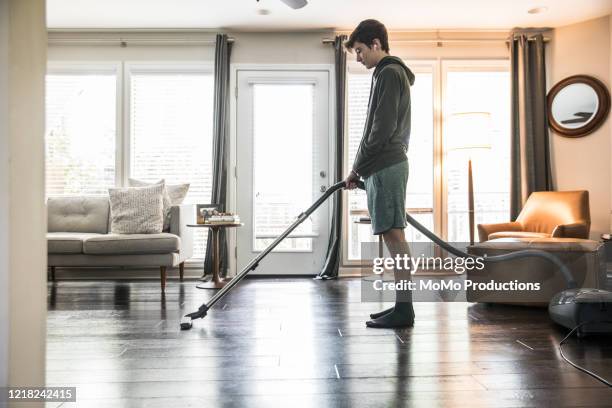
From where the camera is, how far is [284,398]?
5.19 ft

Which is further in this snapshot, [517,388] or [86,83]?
[86,83]

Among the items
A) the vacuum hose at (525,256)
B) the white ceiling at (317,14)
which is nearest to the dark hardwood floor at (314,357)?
the vacuum hose at (525,256)

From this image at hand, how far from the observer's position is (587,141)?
4.73 meters

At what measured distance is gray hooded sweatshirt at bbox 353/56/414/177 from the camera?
2418 mm

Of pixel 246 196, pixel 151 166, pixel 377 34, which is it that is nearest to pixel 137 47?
pixel 151 166

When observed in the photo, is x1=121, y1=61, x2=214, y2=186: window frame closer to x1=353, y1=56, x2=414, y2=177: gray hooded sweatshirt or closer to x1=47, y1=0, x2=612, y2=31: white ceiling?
x1=47, y1=0, x2=612, y2=31: white ceiling

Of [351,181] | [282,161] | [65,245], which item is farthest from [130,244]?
[351,181]

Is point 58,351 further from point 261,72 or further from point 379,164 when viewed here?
point 261,72

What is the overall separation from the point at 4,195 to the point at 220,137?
3.90m

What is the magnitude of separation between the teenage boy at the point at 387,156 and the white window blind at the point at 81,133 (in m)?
3.34

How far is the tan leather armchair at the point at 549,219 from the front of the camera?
3.70 m

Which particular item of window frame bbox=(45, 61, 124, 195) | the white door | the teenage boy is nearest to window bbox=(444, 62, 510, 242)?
the white door

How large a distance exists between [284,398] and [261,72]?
3934mm

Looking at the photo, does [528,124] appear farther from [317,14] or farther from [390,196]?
[390,196]
